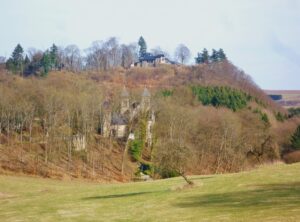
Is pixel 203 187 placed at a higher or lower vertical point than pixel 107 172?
higher

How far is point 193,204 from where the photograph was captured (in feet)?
81.7

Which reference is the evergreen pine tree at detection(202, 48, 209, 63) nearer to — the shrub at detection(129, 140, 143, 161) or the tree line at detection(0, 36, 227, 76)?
the tree line at detection(0, 36, 227, 76)

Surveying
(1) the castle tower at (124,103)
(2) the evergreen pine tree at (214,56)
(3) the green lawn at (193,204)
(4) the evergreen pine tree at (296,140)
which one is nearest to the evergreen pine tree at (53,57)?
(1) the castle tower at (124,103)

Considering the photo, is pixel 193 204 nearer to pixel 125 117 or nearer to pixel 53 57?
pixel 125 117

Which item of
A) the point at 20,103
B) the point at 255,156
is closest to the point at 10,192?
the point at 20,103

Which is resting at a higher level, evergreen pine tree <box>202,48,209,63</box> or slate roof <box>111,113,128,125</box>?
evergreen pine tree <box>202,48,209,63</box>

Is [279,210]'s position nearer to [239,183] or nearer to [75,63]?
[239,183]

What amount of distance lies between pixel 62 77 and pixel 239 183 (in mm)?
95285

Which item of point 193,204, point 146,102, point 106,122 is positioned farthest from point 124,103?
point 193,204

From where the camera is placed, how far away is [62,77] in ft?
395

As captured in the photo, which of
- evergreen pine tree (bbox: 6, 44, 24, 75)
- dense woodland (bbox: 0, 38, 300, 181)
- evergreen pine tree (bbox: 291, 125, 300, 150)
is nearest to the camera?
dense woodland (bbox: 0, 38, 300, 181)

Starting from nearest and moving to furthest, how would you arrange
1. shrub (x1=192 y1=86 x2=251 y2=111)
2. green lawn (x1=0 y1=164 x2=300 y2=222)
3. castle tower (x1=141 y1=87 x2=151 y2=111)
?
1. green lawn (x1=0 y1=164 x2=300 y2=222)
2. castle tower (x1=141 y1=87 x2=151 y2=111)
3. shrub (x1=192 y1=86 x2=251 y2=111)

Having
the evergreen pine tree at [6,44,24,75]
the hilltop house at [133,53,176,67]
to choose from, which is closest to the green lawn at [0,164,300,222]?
the evergreen pine tree at [6,44,24,75]

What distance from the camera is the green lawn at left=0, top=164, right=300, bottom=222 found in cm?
2105
